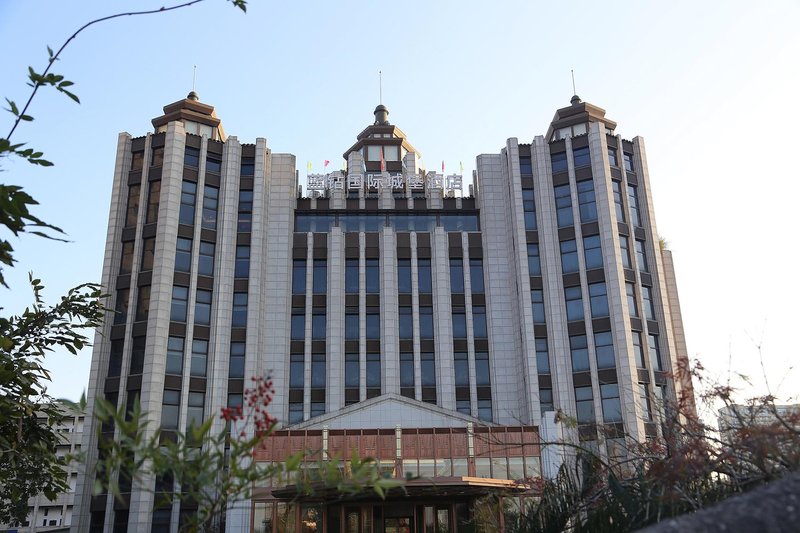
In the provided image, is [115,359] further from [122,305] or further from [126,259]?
[126,259]

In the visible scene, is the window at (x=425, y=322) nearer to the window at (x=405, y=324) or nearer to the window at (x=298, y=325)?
the window at (x=405, y=324)

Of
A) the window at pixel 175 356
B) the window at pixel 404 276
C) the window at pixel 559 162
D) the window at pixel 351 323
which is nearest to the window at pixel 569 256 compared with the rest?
the window at pixel 559 162

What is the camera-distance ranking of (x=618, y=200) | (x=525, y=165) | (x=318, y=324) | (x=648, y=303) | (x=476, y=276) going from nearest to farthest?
1. (x=648, y=303)
2. (x=318, y=324)
3. (x=618, y=200)
4. (x=476, y=276)
5. (x=525, y=165)

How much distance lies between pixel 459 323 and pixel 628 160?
1595 centimetres

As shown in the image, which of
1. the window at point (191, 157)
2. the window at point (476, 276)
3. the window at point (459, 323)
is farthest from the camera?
the window at point (191, 157)

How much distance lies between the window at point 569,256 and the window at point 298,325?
16613 millimetres

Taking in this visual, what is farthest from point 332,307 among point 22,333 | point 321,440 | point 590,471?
point 590,471

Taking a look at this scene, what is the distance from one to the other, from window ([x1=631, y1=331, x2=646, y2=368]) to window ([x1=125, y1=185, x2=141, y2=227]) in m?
31.8

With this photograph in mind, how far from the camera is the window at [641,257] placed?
45.9 metres

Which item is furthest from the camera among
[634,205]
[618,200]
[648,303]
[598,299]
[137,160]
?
[137,160]

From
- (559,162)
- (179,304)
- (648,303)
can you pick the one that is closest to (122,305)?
(179,304)

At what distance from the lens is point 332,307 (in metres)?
45.5

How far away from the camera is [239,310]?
147 ft

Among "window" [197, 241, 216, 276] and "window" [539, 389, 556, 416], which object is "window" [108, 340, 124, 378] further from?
"window" [539, 389, 556, 416]
